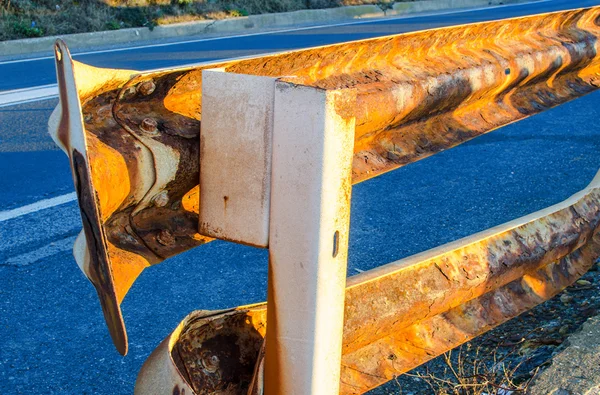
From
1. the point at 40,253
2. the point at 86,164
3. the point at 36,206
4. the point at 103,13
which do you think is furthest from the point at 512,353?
the point at 103,13

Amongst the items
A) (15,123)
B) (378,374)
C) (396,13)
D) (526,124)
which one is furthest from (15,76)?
(396,13)

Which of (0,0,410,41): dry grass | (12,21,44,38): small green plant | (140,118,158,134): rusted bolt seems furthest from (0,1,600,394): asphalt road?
(0,0,410,41): dry grass

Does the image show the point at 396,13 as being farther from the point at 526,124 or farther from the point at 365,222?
the point at 365,222

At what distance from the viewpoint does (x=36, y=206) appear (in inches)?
191

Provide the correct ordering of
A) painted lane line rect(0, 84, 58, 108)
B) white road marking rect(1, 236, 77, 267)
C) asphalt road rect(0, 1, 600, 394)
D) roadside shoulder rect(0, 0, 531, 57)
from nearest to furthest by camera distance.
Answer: asphalt road rect(0, 1, 600, 394) → white road marking rect(1, 236, 77, 267) → painted lane line rect(0, 84, 58, 108) → roadside shoulder rect(0, 0, 531, 57)

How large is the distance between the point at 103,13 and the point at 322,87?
13489 mm

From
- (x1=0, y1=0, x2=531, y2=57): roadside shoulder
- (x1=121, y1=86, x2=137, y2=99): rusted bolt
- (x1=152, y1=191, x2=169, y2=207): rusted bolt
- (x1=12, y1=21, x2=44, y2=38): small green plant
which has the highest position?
(x1=121, y1=86, x2=137, y2=99): rusted bolt

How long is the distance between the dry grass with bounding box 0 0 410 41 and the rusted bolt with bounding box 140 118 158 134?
12088 mm

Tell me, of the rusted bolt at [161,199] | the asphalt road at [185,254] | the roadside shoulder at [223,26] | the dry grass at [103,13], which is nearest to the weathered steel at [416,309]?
the rusted bolt at [161,199]

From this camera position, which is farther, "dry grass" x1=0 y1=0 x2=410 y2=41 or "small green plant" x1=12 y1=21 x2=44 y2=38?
"dry grass" x1=0 y1=0 x2=410 y2=41

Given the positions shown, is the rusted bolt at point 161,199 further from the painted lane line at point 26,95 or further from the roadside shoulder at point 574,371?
the painted lane line at point 26,95

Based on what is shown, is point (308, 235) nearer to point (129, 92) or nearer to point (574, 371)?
point (129, 92)

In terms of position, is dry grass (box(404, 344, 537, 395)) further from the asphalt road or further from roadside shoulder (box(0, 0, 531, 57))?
roadside shoulder (box(0, 0, 531, 57))

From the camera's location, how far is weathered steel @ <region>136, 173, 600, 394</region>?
1.70m
